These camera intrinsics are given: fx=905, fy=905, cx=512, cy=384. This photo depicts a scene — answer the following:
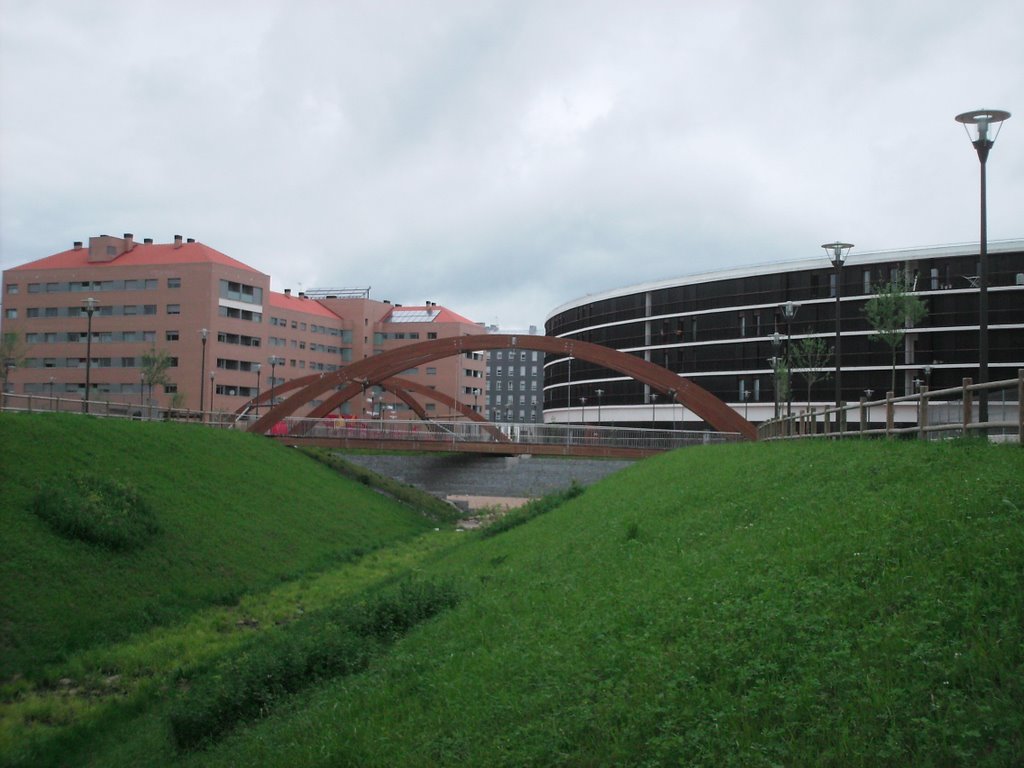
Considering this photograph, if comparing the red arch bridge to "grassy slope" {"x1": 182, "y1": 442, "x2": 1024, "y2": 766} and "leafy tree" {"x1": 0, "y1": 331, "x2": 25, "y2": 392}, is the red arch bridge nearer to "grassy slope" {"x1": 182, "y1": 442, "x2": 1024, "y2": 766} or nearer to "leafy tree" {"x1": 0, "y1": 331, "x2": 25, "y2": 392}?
"leafy tree" {"x1": 0, "y1": 331, "x2": 25, "y2": 392}

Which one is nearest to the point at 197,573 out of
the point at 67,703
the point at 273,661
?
the point at 67,703

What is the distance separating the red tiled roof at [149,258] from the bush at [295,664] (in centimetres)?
7204

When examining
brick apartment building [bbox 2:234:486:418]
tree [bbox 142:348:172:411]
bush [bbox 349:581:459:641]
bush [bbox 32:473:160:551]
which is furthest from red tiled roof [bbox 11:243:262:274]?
bush [bbox 349:581:459:641]

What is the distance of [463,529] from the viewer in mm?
43219

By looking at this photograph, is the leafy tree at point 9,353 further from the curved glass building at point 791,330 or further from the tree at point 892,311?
the tree at point 892,311

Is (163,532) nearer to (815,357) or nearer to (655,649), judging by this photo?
(655,649)

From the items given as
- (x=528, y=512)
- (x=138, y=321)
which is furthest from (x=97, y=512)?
(x=138, y=321)

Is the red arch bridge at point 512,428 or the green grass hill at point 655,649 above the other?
the red arch bridge at point 512,428

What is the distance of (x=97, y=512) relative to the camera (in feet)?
71.1

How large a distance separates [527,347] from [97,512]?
33.9 metres

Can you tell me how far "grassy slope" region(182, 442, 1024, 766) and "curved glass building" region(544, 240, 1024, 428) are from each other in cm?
4901

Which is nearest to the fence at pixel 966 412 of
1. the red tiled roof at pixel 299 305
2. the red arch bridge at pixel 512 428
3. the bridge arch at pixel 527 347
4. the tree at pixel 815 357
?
the red arch bridge at pixel 512 428

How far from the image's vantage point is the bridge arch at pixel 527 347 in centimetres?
5000

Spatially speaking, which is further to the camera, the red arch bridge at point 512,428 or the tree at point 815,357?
the tree at point 815,357
